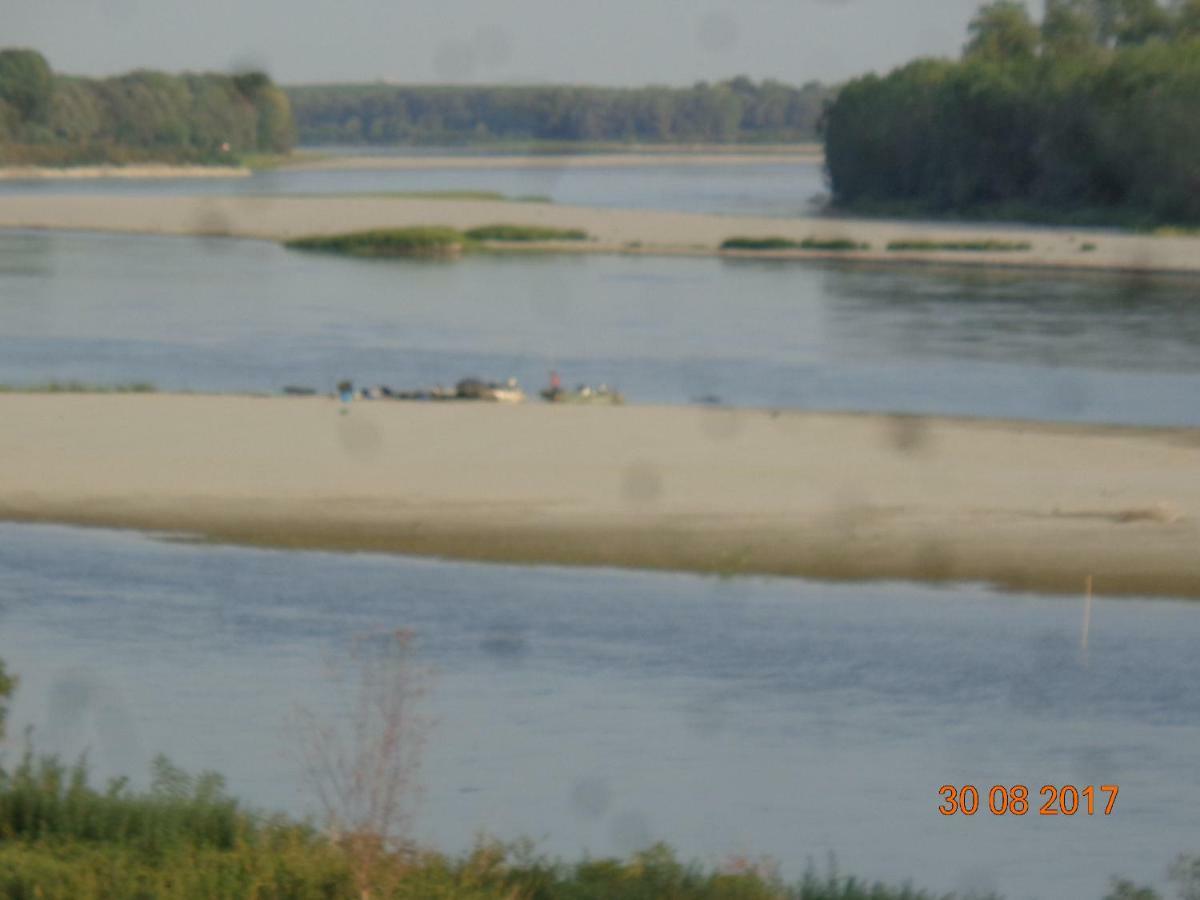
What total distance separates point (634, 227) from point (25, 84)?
3369 inches

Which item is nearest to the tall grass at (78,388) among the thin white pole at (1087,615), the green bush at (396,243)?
the thin white pole at (1087,615)

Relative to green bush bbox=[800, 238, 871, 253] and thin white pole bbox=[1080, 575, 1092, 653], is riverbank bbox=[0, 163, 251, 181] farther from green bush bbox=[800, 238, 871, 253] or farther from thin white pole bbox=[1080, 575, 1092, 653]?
thin white pole bbox=[1080, 575, 1092, 653]

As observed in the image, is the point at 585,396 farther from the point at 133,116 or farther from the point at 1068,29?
the point at 133,116

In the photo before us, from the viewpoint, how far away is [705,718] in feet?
42.5

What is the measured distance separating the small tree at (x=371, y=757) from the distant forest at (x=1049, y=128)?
6081 centimetres

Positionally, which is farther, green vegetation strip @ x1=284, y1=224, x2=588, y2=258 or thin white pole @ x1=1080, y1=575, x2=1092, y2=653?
green vegetation strip @ x1=284, y1=224, x2=588, y2=258

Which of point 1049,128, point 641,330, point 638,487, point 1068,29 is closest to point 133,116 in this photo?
point 1068,29

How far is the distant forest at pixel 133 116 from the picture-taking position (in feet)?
477

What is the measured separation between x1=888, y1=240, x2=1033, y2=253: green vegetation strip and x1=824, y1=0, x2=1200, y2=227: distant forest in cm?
900

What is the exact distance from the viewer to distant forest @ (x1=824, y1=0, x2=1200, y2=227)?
7188cm

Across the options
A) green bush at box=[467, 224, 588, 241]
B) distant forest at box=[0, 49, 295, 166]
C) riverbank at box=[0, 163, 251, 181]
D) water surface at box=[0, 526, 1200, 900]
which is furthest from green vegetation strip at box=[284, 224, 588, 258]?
distant forest at box=[0, 49, 295, 166]

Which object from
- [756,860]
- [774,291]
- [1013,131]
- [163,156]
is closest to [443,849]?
[756,860]

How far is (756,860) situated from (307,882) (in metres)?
3.33

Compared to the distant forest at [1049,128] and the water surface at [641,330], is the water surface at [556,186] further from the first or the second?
the water surface at [641,330]
